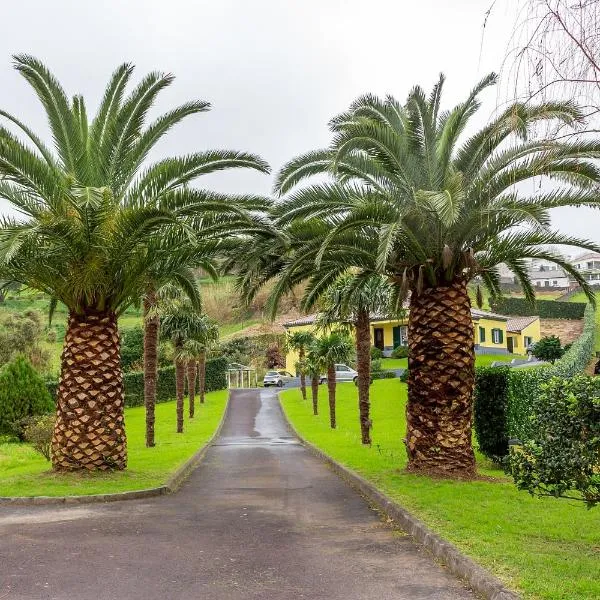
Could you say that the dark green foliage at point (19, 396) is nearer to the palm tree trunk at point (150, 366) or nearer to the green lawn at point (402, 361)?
the palm tree trunk at point (150, 366)

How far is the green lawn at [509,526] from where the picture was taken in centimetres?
621

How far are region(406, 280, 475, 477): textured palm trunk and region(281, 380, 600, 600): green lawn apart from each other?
60 centimetres

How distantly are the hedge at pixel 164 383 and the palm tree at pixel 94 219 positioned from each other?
103 ft

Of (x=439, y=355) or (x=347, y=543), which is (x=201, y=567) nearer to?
(x=347, y=543)

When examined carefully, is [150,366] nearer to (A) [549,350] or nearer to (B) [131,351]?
(A) [549,350]

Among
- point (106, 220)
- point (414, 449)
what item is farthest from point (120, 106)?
point (414, 449)

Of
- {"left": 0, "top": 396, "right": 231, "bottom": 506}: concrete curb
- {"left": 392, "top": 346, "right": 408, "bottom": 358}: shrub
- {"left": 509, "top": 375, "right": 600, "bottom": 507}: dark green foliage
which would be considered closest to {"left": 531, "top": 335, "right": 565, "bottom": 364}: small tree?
{"left": 392, "top": 346, "right": 408, "bottom": 358}: shrub

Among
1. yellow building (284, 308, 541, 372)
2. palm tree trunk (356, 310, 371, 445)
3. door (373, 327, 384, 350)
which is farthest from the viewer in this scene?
door (373, 327, 384, 350)

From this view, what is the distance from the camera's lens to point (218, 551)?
8.26 meters

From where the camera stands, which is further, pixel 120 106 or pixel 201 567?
pixel 120 106

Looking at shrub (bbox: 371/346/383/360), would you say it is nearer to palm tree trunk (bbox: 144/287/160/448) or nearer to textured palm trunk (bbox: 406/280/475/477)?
palm tree trunk (bbox: 144/287/160/448)

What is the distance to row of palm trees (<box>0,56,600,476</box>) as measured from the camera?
13.4m

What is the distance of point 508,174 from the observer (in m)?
13.1

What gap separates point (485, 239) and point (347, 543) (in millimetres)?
7179
